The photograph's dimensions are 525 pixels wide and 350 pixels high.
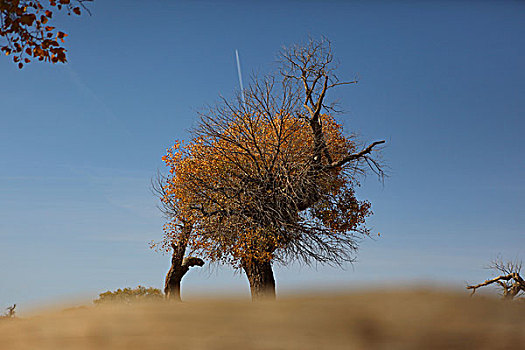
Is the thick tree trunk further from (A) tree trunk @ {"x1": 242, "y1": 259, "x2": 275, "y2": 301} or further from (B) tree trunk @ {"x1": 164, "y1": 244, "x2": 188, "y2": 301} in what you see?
(A) tree trunk @ {"x1": 242, "y1": 259, "x2": 275, "y2": 301}

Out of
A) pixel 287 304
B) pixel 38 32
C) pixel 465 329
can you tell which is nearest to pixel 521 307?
pixel 465 329

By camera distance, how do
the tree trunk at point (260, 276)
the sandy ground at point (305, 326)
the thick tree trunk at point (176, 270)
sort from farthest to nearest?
the thick tree trunk at point (176, 270) → the tree trunk at point (260, 276) → the sandy ground at point (305, 326)

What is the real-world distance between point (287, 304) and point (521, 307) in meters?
0.84

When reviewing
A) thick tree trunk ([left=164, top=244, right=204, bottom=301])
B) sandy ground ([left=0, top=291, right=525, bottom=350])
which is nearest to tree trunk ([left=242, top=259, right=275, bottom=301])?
thick tree trunk ([left=164, top=244, right=204, bottom=301])

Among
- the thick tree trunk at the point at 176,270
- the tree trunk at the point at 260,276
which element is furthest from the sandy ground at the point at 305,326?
the thick tree trunk at the point at 176,270

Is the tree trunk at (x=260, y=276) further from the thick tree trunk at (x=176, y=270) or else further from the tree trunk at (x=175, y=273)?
the tree trunk at (x=175, y=273)

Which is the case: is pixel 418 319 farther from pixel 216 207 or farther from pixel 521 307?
pixel 216 207

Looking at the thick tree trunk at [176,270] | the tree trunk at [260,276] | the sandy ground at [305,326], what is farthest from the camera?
the thick tree trunk at [176,270]

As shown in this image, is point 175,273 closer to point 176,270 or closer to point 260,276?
point 176,270

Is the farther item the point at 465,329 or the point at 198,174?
the point at 198,174

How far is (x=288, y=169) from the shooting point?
11.5m

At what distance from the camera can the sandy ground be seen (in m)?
1.42

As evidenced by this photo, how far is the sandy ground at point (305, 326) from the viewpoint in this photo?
142 cm

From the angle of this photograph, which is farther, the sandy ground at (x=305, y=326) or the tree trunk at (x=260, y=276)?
the tree trunk at (x=260, y=276)
